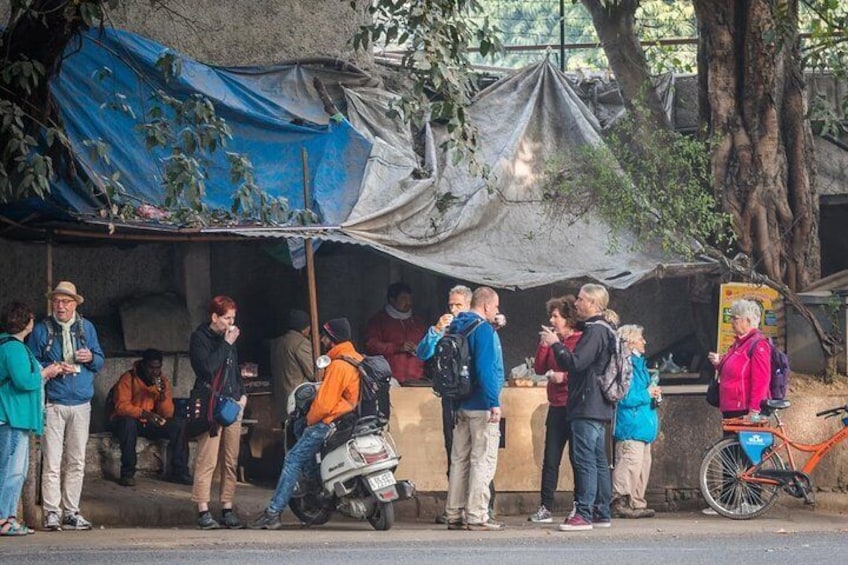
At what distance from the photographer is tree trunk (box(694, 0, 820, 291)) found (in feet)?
52.2

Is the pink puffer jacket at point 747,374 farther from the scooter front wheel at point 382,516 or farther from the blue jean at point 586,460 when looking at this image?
the scooter front wheel at point 382,516

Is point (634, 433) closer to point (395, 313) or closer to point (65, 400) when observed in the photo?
point (395, 313)

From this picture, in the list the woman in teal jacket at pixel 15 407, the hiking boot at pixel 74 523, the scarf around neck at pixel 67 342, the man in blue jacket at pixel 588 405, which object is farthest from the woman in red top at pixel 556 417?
the woman in teal jacket at pixel 15 407

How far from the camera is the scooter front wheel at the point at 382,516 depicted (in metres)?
12.4

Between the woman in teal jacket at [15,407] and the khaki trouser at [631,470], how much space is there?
4.83 meters

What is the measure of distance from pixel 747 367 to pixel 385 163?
3927mm

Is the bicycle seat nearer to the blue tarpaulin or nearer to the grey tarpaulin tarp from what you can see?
the grey tarpaulin tarp

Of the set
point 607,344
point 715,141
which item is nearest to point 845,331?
point 715,141

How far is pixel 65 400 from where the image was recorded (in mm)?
12328

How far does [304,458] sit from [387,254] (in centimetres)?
224

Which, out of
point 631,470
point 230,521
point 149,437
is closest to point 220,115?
point 149,437

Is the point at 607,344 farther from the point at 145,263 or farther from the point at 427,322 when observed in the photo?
the point at 145,263

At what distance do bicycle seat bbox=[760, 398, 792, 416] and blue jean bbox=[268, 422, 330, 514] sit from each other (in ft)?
12.2

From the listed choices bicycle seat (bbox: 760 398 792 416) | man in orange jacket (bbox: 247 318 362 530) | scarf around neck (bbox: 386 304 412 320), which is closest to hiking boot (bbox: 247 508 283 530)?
man in orange jacket (bbox: 247 318 362 530)
